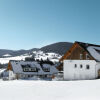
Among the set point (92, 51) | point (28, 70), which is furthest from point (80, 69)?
point (28, 70)

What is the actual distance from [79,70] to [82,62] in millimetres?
1791

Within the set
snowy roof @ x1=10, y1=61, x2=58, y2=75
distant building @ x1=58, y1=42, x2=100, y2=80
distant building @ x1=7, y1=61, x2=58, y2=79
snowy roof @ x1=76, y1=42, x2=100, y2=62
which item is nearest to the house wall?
distant building @ x1=58, y1=42, x2=100, y2=80

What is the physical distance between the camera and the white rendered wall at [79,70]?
39537mm

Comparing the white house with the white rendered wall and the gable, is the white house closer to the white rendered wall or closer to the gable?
the white rendered wall

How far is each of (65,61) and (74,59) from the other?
222 centimetres

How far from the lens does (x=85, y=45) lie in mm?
43062

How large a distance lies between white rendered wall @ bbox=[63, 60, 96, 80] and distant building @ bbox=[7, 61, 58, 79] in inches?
1124

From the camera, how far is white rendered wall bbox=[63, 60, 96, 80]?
130 feet

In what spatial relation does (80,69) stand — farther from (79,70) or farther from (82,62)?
(82,62)

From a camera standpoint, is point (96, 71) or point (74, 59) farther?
point (74, 59)

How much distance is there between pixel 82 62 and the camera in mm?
40938

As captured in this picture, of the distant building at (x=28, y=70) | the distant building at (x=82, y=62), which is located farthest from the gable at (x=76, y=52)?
the distant building at (x=28, y=70)
